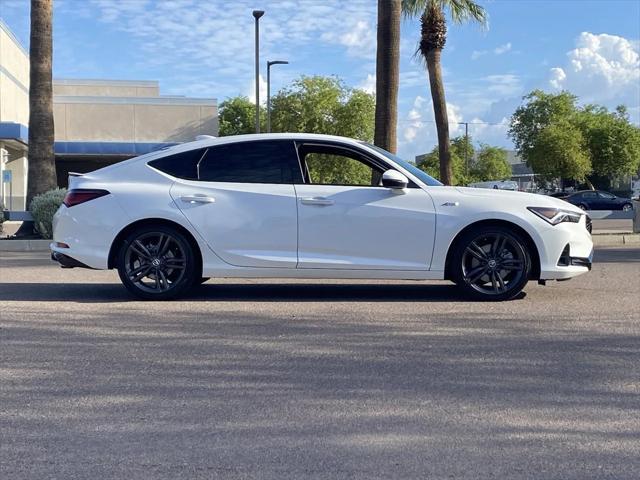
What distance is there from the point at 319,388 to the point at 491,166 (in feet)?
304

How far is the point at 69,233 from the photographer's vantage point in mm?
8281

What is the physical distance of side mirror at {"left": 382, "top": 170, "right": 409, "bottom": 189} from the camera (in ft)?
26.0

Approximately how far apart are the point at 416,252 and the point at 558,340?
1996mm

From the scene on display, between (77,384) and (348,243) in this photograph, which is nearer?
(77,384)

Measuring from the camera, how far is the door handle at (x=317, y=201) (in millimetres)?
8070

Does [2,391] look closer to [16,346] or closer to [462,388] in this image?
[16,346]

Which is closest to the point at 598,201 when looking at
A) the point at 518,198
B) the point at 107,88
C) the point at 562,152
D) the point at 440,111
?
the point at 562,152

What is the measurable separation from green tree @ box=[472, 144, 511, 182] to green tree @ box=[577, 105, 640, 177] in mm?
32738

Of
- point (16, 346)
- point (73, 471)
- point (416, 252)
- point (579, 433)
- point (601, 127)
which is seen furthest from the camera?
point (601, 127)

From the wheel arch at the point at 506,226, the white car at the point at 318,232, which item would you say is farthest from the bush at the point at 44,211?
the wheel arch at the point at 506,226

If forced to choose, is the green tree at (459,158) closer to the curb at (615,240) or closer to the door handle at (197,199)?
the curb at (615,240)

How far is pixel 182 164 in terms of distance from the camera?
838 centimetres

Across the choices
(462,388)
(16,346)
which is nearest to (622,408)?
(462,388)

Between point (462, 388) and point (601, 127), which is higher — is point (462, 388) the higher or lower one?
the lower one
